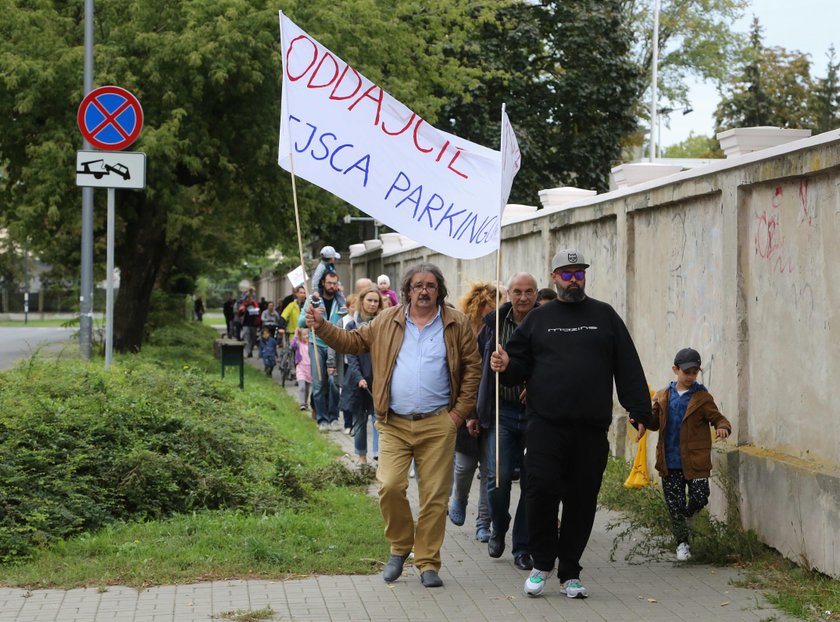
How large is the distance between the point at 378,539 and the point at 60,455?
228 centimetres

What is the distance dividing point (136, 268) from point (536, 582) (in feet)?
61.4

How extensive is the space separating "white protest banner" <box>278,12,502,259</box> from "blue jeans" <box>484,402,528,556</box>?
1.22 metres

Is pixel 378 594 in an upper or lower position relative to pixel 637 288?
lower

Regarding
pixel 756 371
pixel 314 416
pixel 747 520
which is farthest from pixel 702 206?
pixel 314 416

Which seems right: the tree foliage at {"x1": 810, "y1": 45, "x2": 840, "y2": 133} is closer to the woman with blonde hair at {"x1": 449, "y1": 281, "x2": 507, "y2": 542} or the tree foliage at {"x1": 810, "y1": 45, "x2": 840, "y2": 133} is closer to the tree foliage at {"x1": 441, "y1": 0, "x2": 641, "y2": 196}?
the tree foliage at {"x1": 441, "y1": 0, "x2": 641, "y2": 196}

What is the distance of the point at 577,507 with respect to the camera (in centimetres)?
733

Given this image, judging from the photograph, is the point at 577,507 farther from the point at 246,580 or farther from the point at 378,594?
the point at 246,580

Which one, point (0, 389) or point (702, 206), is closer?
point (702, 206)

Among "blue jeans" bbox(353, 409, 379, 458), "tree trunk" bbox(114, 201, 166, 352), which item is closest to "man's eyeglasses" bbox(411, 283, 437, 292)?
"blue jeans" bbox(353, 409, 379, 458)

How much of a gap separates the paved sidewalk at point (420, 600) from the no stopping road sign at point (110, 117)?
20.7ft

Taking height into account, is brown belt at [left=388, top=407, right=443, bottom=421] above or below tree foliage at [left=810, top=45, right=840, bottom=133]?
below

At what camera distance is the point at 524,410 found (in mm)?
8430

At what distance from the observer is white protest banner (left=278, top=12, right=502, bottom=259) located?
25.5 ft

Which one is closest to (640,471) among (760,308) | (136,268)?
(760,308)
